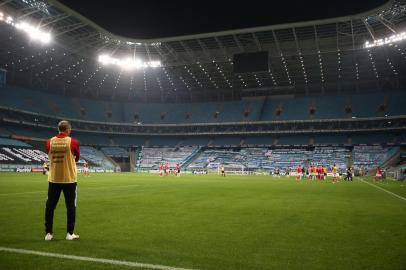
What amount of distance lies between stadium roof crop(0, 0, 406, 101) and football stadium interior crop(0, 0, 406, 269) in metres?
0.33

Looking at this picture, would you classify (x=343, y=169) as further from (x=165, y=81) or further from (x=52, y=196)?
(x=52, y=196)

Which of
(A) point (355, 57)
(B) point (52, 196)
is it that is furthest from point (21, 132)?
(B) point (52, 196)

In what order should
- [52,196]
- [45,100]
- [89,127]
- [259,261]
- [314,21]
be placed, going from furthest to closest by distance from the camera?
[89,127], [45,100], [314,21], [52,196], [259,261]

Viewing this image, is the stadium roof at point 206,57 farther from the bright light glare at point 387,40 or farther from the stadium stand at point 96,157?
the stadium stand at point 96,157

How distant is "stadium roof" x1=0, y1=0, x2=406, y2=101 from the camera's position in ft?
154

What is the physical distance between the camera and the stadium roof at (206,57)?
46906mm

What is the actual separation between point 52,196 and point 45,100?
74.5 m

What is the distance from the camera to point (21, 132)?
223ft

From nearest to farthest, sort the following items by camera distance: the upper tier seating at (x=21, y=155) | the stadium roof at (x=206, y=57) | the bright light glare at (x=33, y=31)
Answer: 1. the bright light glare at (x=33, y=31)
2. the stadium roof at (x=206, y=57)
3. the upper tier seating at (x=21, y=155)

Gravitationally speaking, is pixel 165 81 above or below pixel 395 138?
above

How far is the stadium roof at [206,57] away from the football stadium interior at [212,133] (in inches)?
A: 12.9

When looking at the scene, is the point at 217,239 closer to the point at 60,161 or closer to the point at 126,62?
the point at 60,161

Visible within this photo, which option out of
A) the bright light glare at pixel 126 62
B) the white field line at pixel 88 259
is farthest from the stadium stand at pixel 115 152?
the white field line at pixel 88 259

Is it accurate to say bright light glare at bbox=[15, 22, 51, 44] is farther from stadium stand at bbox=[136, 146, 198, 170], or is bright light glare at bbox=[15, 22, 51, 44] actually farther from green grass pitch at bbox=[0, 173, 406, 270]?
green grass pitch at bbox=[0, 173, 406, 270]
